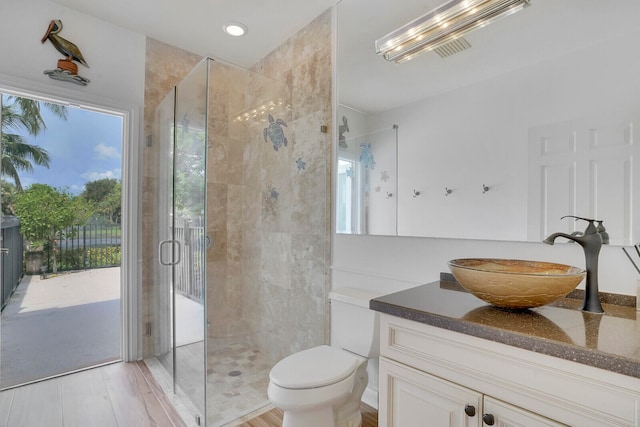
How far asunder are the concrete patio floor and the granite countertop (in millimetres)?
2552

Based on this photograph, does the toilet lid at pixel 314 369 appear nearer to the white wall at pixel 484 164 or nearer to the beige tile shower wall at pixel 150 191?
the white wall at pixel 484 164

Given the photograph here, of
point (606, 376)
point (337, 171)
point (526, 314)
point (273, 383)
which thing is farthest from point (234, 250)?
point (606, 376)

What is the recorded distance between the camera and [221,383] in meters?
2.16

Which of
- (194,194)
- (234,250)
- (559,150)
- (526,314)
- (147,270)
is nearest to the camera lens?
(526,314)

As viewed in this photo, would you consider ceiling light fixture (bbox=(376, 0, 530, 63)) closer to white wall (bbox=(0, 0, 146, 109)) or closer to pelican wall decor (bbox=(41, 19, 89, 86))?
white wall (bbox=(0, 0, 146, 109))

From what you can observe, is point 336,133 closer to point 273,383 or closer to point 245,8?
point 245,8

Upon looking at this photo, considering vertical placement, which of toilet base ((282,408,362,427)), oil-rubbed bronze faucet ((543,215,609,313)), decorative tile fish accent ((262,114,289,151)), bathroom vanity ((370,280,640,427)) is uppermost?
decorative tile fish accent ((262,114,289,151))

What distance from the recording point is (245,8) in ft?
7.48

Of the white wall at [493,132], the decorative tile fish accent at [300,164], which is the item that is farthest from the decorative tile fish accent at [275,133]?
the white wall at [493,132]

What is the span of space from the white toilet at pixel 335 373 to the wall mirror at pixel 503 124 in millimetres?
516

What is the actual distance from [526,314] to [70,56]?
3196 millimetres

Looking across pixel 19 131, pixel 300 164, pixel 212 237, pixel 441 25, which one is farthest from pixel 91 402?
pixel 441 25

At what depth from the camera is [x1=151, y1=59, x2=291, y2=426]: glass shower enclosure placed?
206cm

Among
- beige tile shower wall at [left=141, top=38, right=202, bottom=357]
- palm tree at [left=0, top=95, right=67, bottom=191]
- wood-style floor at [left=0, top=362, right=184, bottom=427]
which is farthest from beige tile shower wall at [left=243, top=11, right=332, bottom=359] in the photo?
palm tree at [left=0, top=95, right=67, bottom=191]
